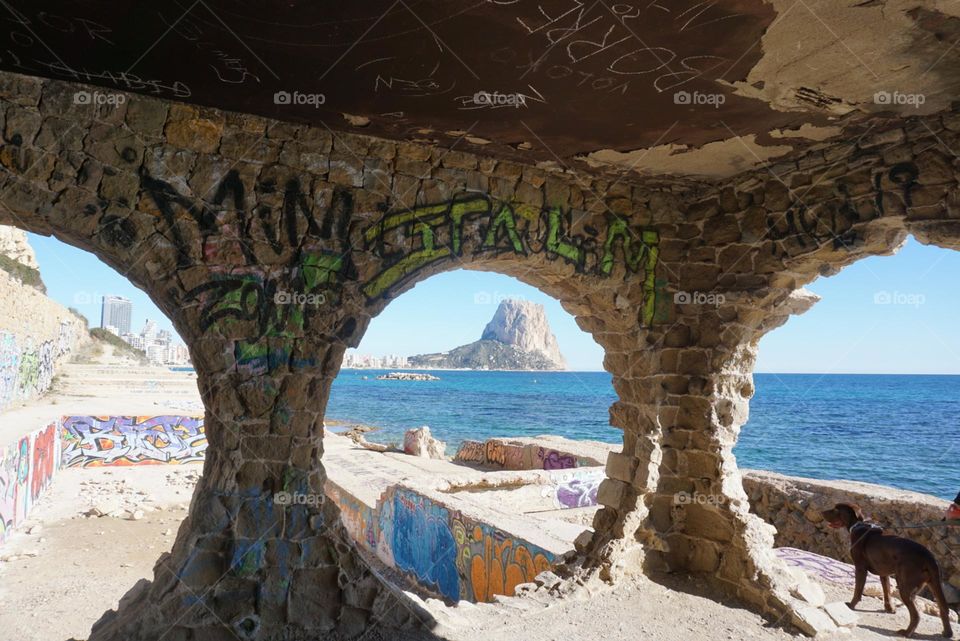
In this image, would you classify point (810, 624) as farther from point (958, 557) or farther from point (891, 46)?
point (958, 557)

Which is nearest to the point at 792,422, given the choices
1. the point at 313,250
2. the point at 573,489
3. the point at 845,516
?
the point at 573,489

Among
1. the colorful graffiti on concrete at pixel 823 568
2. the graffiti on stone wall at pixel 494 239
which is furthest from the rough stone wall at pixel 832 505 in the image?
the graffiti on stone wall at pixel 494 239

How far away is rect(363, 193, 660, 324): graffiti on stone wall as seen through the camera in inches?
193

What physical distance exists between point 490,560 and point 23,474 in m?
8.20

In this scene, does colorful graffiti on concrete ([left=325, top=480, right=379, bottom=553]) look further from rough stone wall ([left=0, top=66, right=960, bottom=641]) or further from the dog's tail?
the dog's tail

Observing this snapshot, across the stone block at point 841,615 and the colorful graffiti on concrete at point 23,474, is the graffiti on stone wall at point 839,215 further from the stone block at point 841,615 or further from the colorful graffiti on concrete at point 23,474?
the colorful graffiti on concrete at point 23,474

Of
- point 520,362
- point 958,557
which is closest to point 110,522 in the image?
point 958,557

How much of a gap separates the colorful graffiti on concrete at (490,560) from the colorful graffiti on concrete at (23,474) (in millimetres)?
6809

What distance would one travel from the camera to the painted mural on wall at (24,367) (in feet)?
48.8

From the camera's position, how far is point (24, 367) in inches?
674

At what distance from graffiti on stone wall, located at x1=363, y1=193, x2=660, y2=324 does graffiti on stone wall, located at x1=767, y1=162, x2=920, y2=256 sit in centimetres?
128

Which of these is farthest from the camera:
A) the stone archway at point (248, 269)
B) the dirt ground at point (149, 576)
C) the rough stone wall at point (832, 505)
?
the rough stone wall at point (832, 505)

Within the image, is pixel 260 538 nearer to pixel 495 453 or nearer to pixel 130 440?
pixel 130 440

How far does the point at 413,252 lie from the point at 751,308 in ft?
11.1
